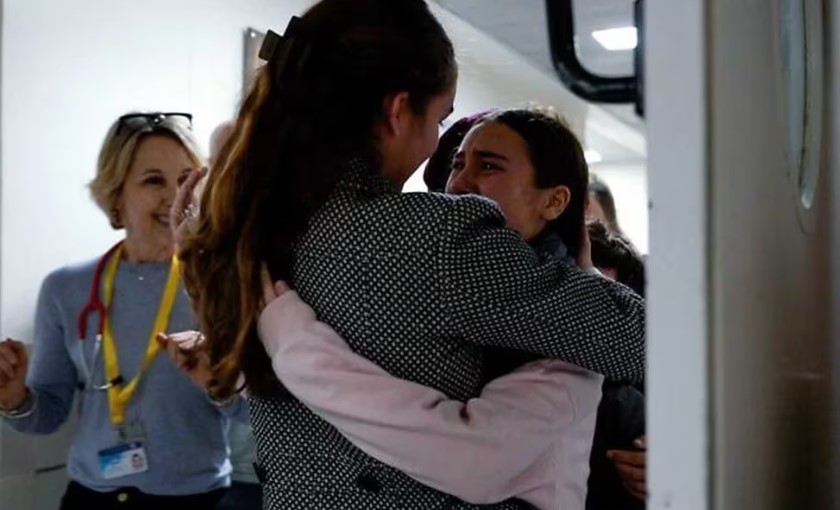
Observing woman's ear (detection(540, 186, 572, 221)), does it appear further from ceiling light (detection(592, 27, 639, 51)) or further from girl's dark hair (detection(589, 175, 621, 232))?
ceiling light (detection(592, 27, 639, 51))

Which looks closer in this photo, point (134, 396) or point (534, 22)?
point (134, 396)

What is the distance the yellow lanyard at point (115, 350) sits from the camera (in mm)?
1979

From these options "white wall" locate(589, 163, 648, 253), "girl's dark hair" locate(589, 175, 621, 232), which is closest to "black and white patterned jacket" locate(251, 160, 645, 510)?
"girl's dark hair" locate(589, 175, 621, 232)

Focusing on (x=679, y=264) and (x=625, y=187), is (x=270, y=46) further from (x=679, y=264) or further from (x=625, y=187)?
(x=625, y=187)

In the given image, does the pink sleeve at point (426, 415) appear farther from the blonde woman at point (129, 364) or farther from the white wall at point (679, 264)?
the blonde woman at point (129, 364)

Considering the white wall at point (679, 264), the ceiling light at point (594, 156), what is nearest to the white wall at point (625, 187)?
the ceiling light at point (594, 156)

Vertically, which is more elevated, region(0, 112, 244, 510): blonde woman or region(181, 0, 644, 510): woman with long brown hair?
region(181, 0, 644, 510): woman with long brown hair

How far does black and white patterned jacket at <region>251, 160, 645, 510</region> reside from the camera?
0.87m

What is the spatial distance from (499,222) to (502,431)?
0.20 metres

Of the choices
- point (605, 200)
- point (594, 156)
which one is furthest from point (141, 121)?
point (594, 156)

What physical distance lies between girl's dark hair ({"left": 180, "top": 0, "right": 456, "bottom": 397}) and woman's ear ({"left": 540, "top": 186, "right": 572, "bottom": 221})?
367mm

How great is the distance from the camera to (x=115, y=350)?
202cm

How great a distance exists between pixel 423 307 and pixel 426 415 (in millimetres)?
98

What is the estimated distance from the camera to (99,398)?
6.62 feet
